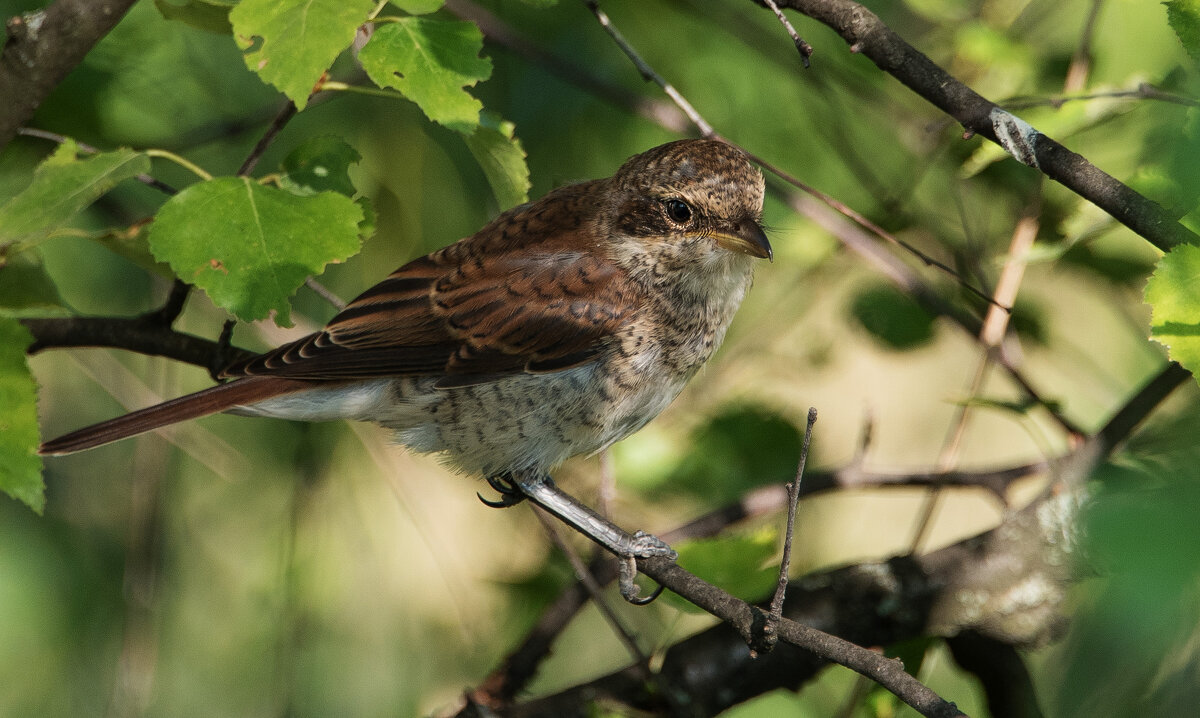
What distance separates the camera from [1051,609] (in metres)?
2.96

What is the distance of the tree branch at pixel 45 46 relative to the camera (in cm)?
238

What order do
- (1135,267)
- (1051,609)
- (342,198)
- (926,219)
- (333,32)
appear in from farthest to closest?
(926,219) < (1135,267) < (1051,609) < (342,198) < (333,32)

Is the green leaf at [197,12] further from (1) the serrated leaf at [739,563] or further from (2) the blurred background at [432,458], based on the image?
(1) the serrated leaf at [739,563]

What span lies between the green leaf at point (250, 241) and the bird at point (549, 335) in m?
0.79

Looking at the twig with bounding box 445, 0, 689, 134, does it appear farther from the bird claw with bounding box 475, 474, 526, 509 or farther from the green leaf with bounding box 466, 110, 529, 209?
the bird claw with bounding box 475, 474, 526, 509

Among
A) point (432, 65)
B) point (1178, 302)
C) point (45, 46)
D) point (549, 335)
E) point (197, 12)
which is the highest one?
point (1178, 302)

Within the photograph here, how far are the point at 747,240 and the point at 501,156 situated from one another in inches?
29.0

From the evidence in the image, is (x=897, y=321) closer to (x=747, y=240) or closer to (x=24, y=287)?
(x=747, y=240)

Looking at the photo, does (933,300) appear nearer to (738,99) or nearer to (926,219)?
(926,219)

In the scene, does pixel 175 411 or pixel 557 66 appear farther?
pixel 557 66

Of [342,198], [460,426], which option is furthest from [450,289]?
[342,198]

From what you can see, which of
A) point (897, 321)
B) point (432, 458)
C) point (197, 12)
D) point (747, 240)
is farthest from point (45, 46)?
point (897, 321)

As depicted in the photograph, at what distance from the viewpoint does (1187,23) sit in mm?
1882

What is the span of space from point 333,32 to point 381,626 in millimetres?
3229
